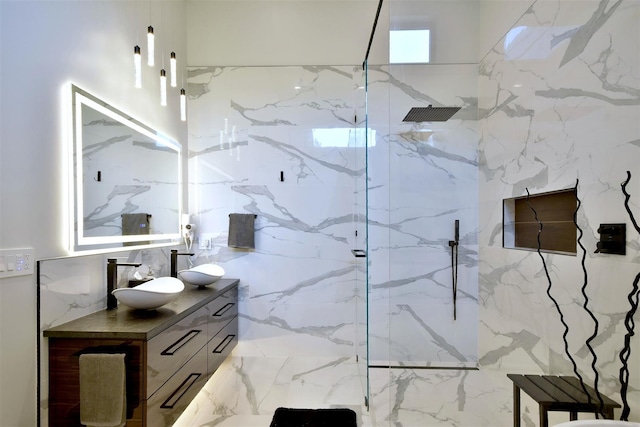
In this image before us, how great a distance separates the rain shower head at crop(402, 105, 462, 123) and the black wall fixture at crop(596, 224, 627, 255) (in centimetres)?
144

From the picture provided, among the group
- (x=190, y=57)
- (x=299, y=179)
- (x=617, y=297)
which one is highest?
(x=190, y=57)

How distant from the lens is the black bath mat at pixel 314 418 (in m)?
2.12

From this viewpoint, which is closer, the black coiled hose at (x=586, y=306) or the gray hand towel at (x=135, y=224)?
the black coiled hose at (x=586, y=306)

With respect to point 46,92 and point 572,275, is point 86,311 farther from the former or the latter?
point 572,275

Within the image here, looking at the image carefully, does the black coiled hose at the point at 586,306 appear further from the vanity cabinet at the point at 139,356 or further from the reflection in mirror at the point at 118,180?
the reflection in mirror at the point at 118,180

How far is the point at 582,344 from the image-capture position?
1337 mm

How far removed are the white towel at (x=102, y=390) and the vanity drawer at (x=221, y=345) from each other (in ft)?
2.92

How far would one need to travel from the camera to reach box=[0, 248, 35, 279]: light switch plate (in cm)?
130

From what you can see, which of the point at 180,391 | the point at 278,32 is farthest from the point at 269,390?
the point at 278,32

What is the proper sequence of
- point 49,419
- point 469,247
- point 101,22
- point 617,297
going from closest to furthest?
point 617,297 < point 49,419 < point 101,22 < point 469,247

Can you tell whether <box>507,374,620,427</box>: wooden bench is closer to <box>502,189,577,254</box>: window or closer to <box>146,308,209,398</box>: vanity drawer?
<box>502,189,577,254</box>: window

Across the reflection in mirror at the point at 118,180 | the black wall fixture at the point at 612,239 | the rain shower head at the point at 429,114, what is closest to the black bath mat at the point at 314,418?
the reflection in mirror at the point at 118,180

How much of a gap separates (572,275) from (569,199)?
0.34 meters

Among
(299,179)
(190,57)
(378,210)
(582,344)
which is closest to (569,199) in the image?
(582,344)
